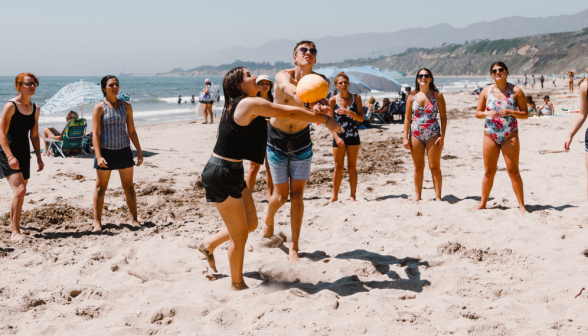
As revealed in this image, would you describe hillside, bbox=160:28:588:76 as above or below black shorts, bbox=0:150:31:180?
above

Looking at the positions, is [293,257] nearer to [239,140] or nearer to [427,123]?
[239,140]

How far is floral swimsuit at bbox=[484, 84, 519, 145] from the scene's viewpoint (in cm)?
486

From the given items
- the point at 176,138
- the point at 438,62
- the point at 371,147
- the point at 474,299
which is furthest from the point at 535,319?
the point at 438,62

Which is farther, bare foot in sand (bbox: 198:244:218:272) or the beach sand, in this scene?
bare foot in sand (bbox: 198:244:218:272)

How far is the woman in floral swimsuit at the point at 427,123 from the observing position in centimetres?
545

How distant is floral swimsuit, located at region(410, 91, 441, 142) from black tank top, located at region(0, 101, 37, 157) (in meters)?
4.66

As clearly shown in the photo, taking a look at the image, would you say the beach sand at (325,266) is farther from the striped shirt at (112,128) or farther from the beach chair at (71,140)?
the beach chair at (71,140)

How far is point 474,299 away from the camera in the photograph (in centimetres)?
307

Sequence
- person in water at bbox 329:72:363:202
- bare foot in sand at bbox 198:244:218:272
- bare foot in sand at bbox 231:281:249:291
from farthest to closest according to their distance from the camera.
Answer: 1. person in water at bbox 329:72:363:202
2. bare foot in sand at bbox 198:244:218:272
3. bare foot in sand at bbox 231:281:249:291

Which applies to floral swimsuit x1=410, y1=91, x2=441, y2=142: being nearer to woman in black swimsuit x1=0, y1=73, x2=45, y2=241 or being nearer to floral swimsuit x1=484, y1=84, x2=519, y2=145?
floral swimsuit x1=484, y1=84, x2=519, y2=145

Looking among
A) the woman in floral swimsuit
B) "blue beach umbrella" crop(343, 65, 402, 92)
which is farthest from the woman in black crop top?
"blue beach umbrella" crop(343, 65, 402, 92)

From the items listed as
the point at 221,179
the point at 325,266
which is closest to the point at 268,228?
the point at 325,266

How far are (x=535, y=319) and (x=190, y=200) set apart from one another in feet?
15.9

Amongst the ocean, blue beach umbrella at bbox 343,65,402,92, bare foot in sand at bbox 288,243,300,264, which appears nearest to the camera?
bare foot in sand at bbox 288,243,300,264
